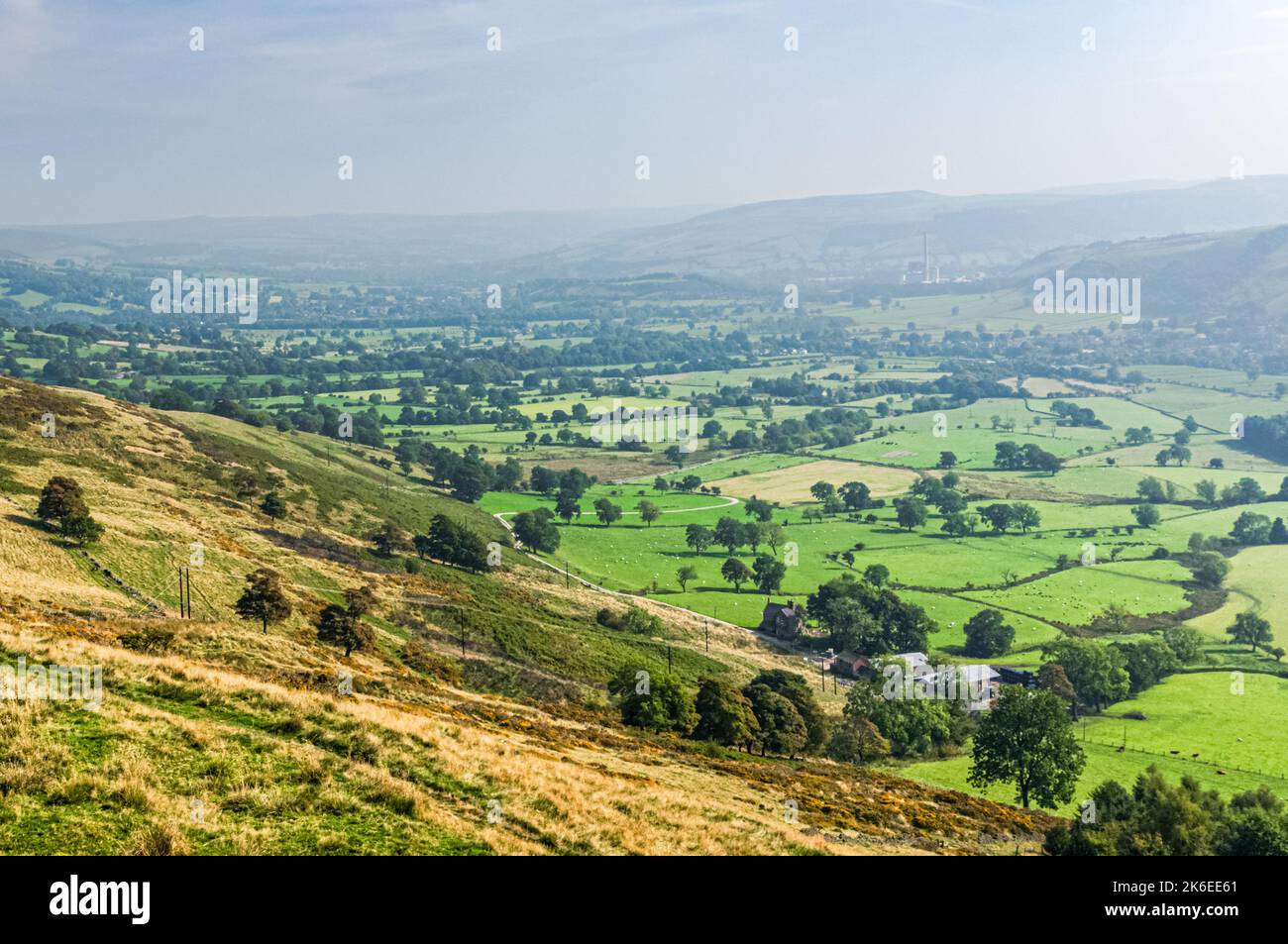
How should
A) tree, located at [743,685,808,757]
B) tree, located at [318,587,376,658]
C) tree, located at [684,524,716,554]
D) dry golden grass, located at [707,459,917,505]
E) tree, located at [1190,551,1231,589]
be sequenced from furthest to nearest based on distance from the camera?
dry golden grass, located at [707,459,917,505]
tree, located at [684,524,716,554]
tree, located at [1190,551,1231,589]
tree, located at [743,685,808,757]
tree, located at [318,587,376,658]

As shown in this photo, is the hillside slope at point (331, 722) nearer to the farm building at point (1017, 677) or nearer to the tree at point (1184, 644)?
the farm building at point (1017, 677)

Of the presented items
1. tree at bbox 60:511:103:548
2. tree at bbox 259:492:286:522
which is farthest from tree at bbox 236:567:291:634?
tree at bbox 259:492:286:522

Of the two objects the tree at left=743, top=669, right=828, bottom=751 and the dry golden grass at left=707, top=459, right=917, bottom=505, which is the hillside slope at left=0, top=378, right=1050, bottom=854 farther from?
→ the dry golden grass at left=707, top=459, right=917, bottom=505

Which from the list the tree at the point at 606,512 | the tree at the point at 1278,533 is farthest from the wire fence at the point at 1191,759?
the tree at the point at 1278,533

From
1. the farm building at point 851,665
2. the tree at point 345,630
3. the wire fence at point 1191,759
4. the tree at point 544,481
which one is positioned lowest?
the farm building at point 851,665

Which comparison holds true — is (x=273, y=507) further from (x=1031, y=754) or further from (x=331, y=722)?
(x=331, y=722)

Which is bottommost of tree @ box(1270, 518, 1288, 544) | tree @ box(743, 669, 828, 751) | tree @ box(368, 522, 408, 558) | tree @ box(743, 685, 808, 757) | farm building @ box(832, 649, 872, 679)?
farm building @ box(832, 649, 872, 679)
